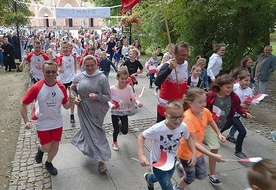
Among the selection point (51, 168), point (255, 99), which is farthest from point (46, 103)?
point (255, 99)

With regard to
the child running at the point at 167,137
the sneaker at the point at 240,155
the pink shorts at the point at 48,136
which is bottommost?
the sneaker at the point at 240,155

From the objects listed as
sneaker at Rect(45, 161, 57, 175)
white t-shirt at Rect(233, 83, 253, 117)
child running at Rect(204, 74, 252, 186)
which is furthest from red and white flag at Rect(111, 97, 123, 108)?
white t-shirt at Rect(233, 83, 253, 117)

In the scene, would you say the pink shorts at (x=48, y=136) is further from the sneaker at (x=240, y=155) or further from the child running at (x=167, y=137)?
the sneaker at (x=240, y=155)

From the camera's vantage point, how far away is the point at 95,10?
53.4 ft

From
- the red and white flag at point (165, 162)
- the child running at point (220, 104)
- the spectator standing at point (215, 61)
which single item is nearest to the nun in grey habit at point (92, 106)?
the red and white flag at point (165, 162)

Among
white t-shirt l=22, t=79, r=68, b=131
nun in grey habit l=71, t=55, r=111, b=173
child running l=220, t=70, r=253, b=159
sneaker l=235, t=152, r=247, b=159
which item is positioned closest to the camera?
white t-shirt l=22, t=79, r=68, b=131

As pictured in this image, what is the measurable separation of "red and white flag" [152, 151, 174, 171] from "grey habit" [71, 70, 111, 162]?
1488 millimetres

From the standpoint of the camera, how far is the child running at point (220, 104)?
3.88 metres

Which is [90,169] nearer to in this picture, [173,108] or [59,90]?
[59,90]

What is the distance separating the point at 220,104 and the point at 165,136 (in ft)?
5.28

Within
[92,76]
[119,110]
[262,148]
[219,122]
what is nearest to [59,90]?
[92,76]

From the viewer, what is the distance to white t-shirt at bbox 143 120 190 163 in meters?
2.96

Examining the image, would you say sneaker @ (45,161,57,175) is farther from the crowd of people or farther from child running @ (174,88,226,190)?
child running @ (174,88,226,190)

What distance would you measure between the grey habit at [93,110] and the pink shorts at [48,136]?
17.7 inches
